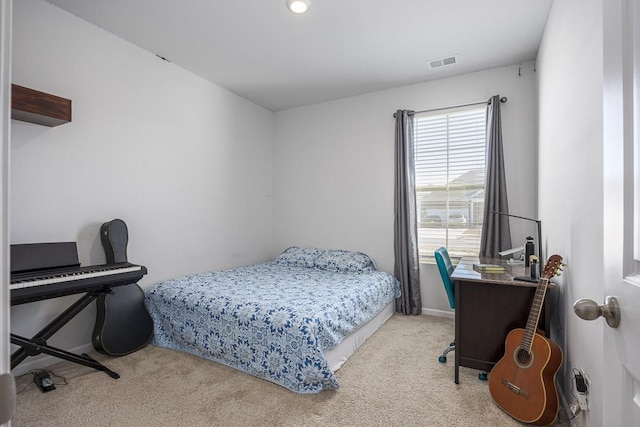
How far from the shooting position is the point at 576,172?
169cm

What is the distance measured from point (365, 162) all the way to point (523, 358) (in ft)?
9.04

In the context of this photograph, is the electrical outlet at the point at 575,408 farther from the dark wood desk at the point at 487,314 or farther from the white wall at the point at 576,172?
the dark wood desk at the point at 487,314

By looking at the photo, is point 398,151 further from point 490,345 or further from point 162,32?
point 162,32

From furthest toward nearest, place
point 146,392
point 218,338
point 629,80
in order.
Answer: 1. point 218,338
2. point 146,392
3. point 629,80

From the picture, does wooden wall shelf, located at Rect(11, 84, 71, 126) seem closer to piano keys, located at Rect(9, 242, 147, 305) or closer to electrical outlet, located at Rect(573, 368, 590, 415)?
piano keys, located at Rect(9, 242, 147, 305)

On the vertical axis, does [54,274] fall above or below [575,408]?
above

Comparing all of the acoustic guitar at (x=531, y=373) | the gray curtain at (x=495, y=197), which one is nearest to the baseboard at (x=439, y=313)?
the gray curtain at (x=495, y=197)

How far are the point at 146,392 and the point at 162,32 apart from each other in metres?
2.77

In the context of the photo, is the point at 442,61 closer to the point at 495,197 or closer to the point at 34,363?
the point at 495,197

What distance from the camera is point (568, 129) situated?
186cm

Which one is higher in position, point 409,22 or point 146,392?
point 409,22

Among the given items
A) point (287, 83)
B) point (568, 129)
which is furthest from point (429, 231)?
point (287, 83)

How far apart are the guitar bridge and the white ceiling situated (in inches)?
A: 100

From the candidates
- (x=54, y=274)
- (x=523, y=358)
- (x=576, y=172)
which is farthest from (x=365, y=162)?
(x=54, y=274)
